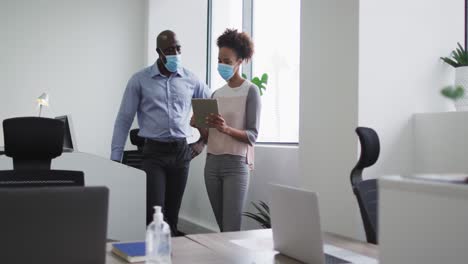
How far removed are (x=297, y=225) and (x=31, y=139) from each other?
1.29 metres

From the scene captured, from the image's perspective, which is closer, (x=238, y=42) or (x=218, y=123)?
(x=218, y=123)

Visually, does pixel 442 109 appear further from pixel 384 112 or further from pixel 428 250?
pixel 428 250

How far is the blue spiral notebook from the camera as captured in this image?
4.99ft

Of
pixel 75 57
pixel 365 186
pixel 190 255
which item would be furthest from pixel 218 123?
pixel 75 57

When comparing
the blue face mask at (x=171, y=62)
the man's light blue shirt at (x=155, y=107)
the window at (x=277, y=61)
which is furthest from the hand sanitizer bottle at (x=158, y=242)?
the window at (x=277, y=61)

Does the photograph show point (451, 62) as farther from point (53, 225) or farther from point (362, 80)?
point (53, 225)

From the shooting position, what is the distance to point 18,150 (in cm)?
214

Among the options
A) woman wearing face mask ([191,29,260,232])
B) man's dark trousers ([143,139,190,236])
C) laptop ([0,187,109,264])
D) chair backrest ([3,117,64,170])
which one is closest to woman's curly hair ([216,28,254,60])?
woman wearing face mask ([191,29,260,232])

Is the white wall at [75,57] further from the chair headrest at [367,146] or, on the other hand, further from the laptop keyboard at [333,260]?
the laptop keyboard at [333,260]

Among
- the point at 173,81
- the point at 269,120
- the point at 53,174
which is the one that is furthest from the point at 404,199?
the point at 269,120

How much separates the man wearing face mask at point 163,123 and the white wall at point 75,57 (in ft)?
8.97

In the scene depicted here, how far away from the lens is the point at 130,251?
5.17 feet

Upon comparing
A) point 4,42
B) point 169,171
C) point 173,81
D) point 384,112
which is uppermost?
point 4,42

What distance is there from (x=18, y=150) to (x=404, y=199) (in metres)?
1.80
